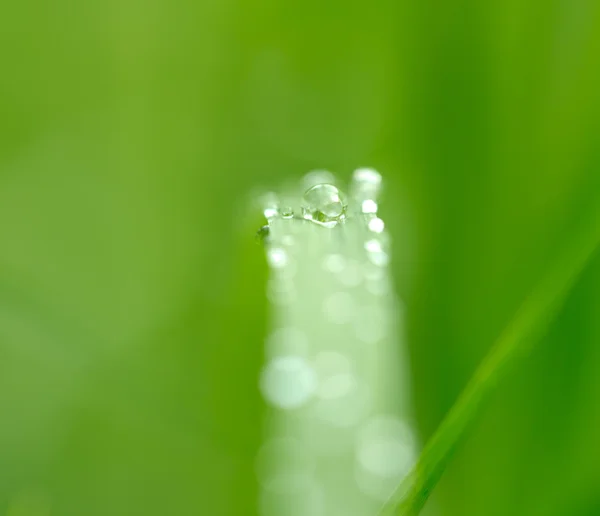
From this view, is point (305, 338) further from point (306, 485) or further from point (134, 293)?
point (134, 293)

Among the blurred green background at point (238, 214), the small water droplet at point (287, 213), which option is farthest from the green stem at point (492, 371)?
the small water droplet at point (287, 213)

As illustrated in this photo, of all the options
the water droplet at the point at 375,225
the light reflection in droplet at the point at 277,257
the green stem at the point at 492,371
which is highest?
the light reflection in droplet at the point at 277,257

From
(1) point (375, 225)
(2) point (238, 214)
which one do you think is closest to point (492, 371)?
(1) point (375, 225)

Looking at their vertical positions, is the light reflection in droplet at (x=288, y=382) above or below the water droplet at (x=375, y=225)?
below

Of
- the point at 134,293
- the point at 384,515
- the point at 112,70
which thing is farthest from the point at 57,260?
the point at 384,515

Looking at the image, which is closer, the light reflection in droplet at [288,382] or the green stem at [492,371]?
the green stem at [492,371]

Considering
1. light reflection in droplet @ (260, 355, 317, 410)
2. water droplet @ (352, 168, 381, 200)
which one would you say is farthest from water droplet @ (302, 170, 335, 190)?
light reflection in droplet @ (260, 355, 317, 410)

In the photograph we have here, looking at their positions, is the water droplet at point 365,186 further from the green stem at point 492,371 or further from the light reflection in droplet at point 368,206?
the green stem at point 492,371
